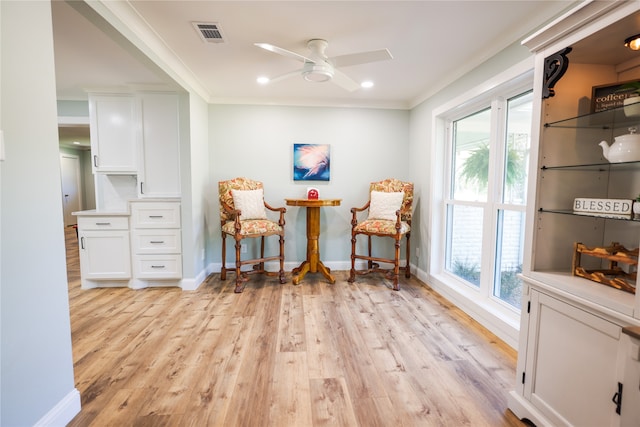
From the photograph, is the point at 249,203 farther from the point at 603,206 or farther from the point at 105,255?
the point at 603,206

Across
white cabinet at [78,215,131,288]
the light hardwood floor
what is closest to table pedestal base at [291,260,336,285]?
the light hardwood floor

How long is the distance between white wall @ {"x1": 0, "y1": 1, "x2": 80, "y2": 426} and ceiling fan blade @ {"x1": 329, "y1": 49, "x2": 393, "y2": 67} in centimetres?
161

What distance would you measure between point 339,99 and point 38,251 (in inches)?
131

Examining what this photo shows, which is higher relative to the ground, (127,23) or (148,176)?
(127,23)

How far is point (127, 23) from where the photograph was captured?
1.88 meters

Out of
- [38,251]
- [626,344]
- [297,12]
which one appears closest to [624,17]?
[626,344]

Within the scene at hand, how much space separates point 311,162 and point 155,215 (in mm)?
1950

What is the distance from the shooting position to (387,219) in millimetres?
3531

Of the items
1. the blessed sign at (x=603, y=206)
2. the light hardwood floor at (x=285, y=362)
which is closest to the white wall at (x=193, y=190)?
the light hardwood floor at (x=285, y=362)

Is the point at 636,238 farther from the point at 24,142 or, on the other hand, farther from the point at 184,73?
the point at 184,73

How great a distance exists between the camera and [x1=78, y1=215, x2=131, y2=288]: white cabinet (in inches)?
124

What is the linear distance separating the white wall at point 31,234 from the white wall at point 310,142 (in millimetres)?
2495

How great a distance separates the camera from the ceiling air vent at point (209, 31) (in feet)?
6.64

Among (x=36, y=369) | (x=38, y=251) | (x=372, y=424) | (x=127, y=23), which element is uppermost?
(x=127, y=23)
